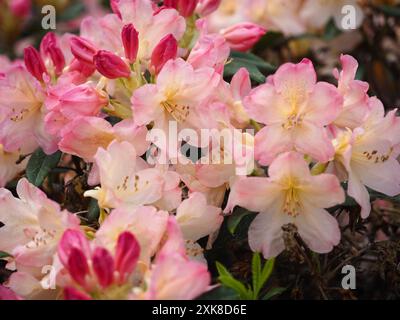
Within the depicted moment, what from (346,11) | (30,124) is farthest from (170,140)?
(346,11)

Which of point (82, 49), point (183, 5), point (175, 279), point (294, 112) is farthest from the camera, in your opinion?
point (183, 5)

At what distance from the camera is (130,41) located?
123 cm

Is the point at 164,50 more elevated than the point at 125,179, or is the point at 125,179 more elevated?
the point at 164,50

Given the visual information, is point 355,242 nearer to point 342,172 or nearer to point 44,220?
point 342,172

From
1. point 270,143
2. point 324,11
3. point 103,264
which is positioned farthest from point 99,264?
point 324,11

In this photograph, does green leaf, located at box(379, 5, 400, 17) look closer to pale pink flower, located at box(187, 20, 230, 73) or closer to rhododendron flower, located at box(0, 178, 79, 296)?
pale pink flower, located at box(187, 20, 230, 73)

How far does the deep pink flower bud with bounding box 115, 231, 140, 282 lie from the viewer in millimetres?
973

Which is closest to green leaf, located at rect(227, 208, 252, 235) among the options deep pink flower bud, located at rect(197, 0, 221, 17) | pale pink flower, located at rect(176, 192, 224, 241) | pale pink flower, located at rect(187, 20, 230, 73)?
pale pink flower, located at rect(176, 192, 224, 241)

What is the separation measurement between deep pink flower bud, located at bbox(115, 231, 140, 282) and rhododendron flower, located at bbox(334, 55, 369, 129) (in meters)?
0.39

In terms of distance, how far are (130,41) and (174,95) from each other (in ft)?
0.34

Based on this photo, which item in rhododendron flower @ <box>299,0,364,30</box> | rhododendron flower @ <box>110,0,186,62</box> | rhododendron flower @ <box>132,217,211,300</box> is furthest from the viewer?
rhododendron flower @ <box>299,0,364,30</box>

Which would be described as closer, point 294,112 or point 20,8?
point 294,112

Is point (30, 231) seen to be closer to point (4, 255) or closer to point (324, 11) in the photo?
point (4, 255)
